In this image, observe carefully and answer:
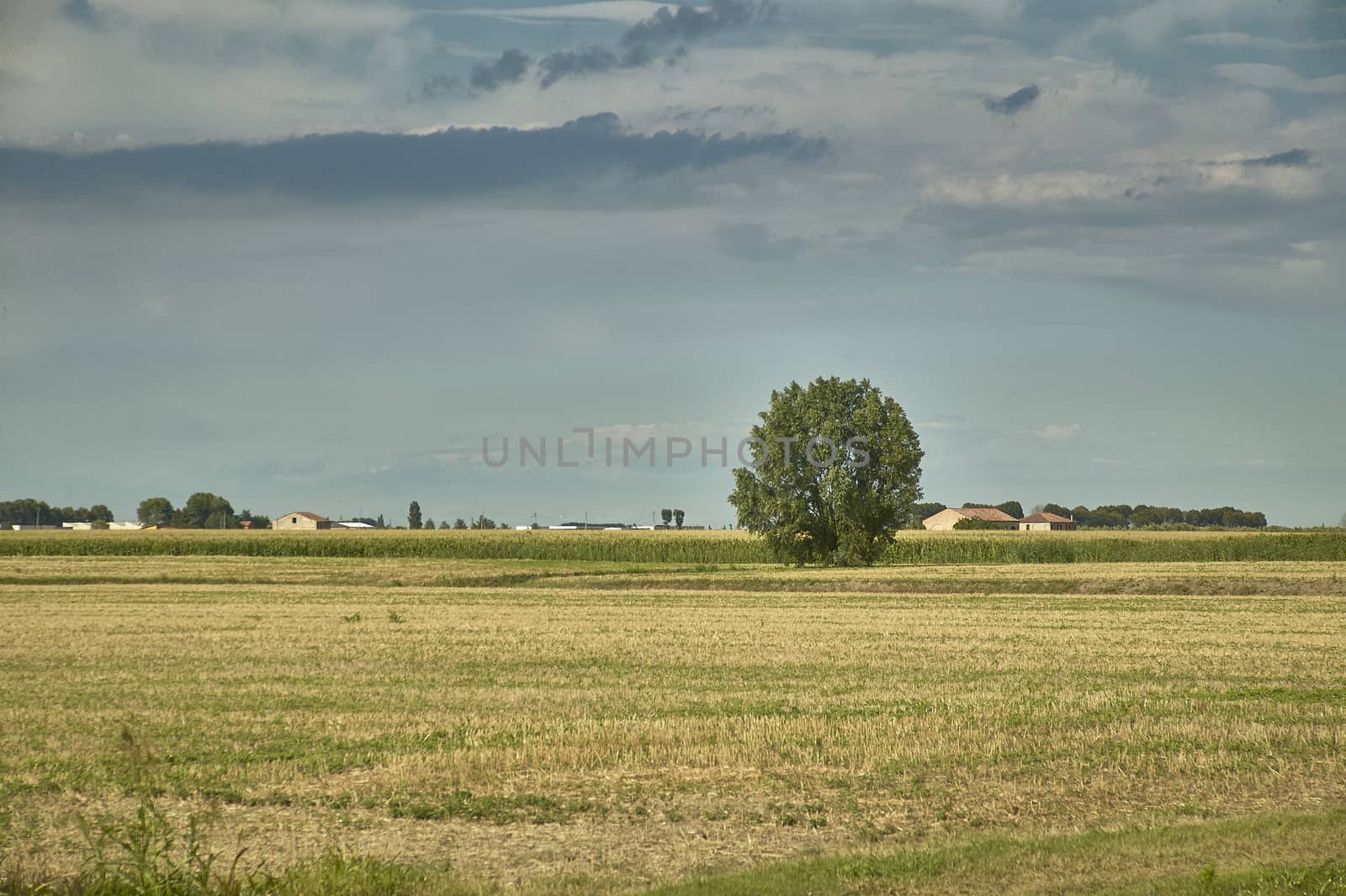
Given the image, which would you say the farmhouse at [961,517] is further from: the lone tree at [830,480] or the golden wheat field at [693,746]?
the golden wheat field at [693,746]

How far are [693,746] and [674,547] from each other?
255 feet

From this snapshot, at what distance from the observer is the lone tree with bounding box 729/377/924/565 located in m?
80.9

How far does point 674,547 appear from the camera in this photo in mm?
93125

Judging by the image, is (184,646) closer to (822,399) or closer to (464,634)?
(464,634)

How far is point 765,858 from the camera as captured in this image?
10906 millimetres

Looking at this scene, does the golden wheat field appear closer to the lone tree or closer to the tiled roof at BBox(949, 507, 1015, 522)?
the lone tree

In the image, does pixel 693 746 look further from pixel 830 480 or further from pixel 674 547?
pixel 674 547

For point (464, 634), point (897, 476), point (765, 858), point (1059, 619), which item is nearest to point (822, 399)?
point (897, 476)

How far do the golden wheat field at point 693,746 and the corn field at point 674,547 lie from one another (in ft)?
183

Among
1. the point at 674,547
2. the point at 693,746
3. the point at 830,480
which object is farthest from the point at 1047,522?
the point at 693,746

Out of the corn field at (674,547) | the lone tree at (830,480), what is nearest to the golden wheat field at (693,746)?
the lone tree at (830,480)

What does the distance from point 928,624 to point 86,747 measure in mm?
23607

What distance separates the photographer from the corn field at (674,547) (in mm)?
88000

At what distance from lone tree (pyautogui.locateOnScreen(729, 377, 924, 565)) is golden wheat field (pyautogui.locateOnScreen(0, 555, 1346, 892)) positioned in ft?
149
